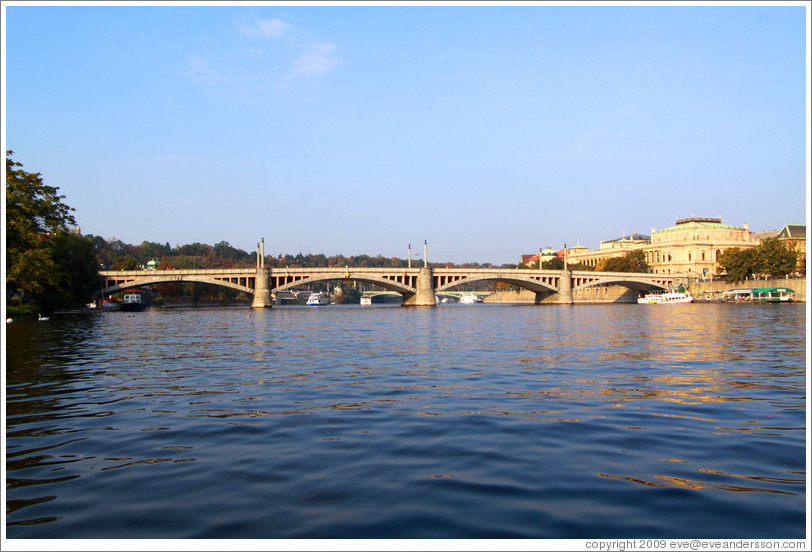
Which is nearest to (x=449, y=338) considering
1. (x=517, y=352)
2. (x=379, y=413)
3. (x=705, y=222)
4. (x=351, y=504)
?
(x=517, y=352)

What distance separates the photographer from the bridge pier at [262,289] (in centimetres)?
10694

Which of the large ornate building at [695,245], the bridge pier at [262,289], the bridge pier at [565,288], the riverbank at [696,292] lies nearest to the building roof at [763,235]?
the large ornate building at [695,245]

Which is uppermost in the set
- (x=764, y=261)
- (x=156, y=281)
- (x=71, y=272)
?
(x=764, y=261)

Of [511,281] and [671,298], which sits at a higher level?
[511,281]

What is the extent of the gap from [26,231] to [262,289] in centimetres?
5562

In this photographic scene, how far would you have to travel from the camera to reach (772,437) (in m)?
10.1

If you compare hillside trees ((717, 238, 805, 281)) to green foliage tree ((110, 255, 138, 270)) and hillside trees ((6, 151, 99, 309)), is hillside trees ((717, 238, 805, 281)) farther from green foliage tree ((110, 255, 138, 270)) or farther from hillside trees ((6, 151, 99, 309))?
green foliage tree ((110, 255, 138, 270))

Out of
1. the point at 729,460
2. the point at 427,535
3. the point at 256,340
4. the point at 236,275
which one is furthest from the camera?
the point at 236,275

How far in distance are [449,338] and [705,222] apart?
16671 centimetres

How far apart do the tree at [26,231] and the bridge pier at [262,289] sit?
47.5 metres

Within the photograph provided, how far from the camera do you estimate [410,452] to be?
9.45 metres

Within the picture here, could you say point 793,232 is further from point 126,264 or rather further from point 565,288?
point 126,264

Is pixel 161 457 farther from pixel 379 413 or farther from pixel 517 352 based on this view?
pixel 517 352

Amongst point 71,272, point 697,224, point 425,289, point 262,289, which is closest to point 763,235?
point 697,224
